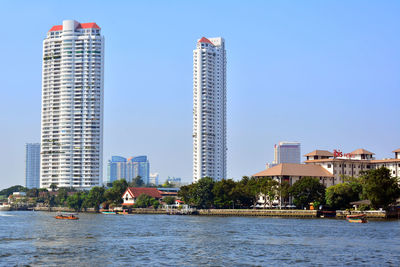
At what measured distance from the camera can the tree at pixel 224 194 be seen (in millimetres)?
166125

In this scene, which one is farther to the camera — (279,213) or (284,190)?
(284,190)

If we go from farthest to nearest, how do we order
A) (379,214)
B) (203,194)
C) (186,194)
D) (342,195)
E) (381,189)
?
(186,194), (203,194), (342,195), (379,214), (381,189)

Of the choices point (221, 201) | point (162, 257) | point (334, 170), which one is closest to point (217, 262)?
point (162, 257)

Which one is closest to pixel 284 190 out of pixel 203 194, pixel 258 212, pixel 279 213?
pixel 279 213

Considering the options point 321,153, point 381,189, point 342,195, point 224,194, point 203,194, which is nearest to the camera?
point 381,189

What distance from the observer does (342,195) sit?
14562cm

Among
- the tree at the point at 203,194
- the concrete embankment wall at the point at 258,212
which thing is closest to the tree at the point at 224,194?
the tree at the point at 203,194

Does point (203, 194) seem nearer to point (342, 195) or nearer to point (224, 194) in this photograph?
point (224, 194)

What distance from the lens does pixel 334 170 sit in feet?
584

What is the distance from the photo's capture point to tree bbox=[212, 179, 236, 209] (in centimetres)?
16612

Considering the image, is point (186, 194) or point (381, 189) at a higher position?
point (381, 189)

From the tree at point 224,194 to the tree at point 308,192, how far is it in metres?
20.6

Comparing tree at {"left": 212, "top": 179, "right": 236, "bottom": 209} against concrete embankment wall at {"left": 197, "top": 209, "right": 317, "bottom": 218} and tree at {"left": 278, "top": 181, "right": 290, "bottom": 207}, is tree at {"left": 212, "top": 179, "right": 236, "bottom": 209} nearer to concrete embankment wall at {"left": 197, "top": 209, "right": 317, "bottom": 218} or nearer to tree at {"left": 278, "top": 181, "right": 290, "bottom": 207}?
concrete embankment wall at {"left": 197, "top": 209, "right": 317, "bottom": 218}

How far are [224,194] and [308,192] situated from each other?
86.8 ft
